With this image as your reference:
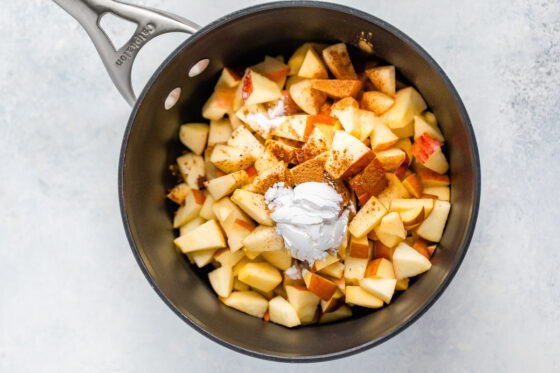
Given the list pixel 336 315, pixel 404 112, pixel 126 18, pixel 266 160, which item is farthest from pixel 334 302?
pixel 126 18

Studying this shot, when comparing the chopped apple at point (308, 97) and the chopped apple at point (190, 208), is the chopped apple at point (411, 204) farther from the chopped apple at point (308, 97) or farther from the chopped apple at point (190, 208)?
the chopped apple at point (190, 208)

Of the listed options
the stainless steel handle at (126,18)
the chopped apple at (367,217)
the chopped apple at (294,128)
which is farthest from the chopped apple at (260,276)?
the stainless steel handle at (126,18)

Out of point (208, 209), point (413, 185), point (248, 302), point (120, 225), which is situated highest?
point (413, 185)

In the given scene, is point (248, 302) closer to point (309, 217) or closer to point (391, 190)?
point (309, 217)

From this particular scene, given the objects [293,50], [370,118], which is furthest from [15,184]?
[370,118]

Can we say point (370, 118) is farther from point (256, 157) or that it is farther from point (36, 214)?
point (36, 214)

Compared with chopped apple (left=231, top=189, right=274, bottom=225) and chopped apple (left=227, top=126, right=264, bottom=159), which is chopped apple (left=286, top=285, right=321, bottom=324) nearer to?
chopped apple (left=231, top=189, right=274, bottom=225)
